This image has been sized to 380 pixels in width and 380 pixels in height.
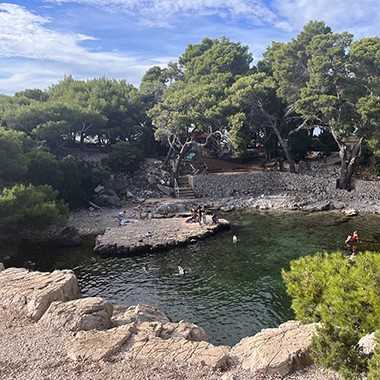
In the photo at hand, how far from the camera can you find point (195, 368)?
8891mm

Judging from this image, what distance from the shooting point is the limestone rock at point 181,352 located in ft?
29.6

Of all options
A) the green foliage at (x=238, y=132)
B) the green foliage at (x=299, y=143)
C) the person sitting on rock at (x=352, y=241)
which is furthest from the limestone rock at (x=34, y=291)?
the green foliage at (x=299, y=143)

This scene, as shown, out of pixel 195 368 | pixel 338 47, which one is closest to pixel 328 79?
pixel 338 47

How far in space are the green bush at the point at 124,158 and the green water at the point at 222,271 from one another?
15.0 metres

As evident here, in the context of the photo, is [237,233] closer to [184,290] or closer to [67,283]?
[184,290]

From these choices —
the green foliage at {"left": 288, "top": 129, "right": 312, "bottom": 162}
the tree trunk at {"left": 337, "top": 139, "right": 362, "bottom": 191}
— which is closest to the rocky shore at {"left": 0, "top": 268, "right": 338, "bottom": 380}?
the tree trunk at {"left": 337, "top": 139, "right": 362, "bottom": 191}

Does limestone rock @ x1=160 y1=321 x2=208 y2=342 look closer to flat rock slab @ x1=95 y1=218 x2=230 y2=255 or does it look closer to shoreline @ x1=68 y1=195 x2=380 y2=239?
flat rock slab @ x1=95 y1=218 x2=230 y2=255

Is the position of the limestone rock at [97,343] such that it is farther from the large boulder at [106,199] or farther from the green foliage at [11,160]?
the large boulder at [106,199]

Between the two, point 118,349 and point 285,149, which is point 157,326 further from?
point 285,149

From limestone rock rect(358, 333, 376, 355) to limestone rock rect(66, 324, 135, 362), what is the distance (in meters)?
5.25

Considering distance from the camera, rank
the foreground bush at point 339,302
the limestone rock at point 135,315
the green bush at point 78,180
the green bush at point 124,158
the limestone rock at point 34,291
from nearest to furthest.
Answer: the foreground bush at point 339,302 → the limestone rock at point 34,291 → the limestone rock at point 135,315 → the green bush at point 78,180 → the green bush at point 124,158

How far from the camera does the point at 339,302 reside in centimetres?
830

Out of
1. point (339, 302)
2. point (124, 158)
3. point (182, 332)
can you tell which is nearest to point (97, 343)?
point (182, 332)

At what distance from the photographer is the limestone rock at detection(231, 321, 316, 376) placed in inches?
337
